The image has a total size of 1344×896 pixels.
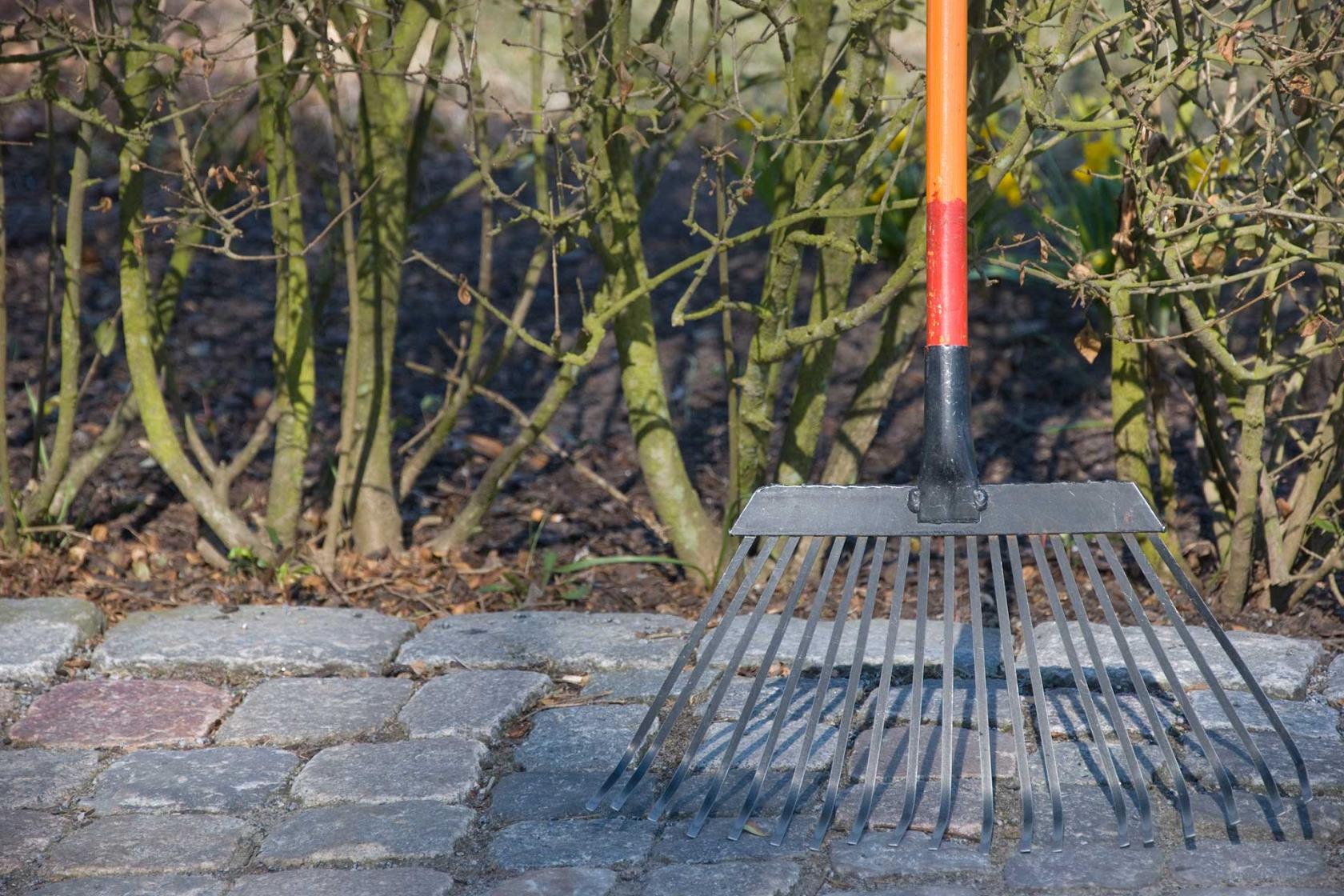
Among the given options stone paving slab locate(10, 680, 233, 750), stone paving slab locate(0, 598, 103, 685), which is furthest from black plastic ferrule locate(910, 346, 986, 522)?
stone paving slab locate(0, 598, 103, 685)

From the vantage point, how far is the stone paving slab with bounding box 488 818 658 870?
1958 millimetres

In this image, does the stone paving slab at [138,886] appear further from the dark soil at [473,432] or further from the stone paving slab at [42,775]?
the dark soil at [473,432]

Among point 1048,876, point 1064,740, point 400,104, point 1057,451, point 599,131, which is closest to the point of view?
point 1048,876

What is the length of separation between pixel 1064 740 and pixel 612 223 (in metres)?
1.38

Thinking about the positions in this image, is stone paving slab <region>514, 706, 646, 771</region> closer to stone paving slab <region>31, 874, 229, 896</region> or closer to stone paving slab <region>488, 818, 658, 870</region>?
stone paving slab <region>488, 818, 658, 870</region>

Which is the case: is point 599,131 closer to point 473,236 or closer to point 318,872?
point 318,872

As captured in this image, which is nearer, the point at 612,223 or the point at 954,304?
the point at 954,304

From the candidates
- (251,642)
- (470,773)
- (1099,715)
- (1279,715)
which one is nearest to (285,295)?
(251,642)

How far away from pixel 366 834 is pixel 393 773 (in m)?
0.21

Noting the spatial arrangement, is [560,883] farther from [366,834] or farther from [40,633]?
[40,633]

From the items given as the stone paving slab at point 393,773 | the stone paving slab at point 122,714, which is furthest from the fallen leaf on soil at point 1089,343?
the stone paving slab at point 122,714

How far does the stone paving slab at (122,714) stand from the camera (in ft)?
7.82

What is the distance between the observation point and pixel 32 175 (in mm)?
6320

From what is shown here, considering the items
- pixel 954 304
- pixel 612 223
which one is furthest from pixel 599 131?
pixel 954 304
